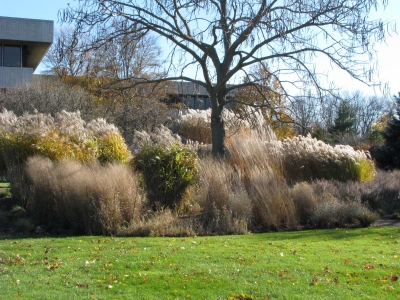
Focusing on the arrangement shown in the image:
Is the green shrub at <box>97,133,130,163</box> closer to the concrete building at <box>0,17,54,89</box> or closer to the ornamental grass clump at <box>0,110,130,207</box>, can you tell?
the ornamental grass clump at <box>0,110,130,207</box>

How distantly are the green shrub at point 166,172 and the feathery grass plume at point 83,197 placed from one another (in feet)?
2.20

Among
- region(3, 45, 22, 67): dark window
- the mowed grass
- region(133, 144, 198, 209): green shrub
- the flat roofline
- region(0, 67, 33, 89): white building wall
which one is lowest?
the mowed grass

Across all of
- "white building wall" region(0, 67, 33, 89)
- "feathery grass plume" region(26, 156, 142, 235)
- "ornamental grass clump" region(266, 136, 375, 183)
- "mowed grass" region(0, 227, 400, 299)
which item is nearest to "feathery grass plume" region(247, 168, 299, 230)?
"mowed grass" region(0, 227, 400, 299)

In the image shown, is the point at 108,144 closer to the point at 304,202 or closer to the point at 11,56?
the point at 304,202

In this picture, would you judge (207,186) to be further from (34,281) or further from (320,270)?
(34,281)

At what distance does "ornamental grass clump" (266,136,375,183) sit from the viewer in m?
16.0

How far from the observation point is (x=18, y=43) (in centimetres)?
3130

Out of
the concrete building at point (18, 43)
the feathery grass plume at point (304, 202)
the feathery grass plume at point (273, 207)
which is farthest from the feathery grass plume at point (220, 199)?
the concrete building at point (18, 43)

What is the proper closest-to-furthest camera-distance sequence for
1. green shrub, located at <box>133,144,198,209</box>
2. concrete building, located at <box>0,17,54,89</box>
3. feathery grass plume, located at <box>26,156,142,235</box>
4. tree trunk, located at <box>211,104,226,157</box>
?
feathery grass plume, located at <box>26,156,142,235</box> → green shrub, located at <box>133,144,198,209</box> → tree trunk, located at <box>211,104,226,157</box> → concrete building, located at <box>0,17,54,89</box>

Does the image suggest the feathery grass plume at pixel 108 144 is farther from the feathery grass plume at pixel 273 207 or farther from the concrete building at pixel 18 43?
the concrete building at pixel 18 43

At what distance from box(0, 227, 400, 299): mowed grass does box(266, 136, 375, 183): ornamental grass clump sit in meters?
5.78

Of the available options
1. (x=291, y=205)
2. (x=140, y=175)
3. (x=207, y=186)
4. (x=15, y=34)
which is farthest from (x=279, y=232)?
(x=15, y=34)

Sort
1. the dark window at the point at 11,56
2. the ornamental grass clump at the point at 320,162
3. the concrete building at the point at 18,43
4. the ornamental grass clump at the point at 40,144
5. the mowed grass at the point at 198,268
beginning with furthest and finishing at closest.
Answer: the dark window at the point at 11,56, the concrete building at the point at 18,43, the ornamental grass clump at the point at 320,162, the ornamental grass clump at the point at 40,144, the mowed grass at the point at 198,268

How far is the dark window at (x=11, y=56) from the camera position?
31188 millimetres
